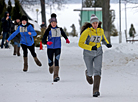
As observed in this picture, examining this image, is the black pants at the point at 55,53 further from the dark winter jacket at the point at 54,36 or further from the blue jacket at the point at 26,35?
the blue jacket at the point at 26,35

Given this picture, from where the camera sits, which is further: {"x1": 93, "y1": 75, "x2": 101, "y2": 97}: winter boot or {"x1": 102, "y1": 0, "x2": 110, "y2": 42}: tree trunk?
{"x1": 102, "y1": 0, "x2": 110, "y2": 42}: tree trunk

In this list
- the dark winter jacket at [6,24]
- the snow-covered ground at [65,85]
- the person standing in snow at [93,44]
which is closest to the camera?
the snow-covered ground at [65,85]

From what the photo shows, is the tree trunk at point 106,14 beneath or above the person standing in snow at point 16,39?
above

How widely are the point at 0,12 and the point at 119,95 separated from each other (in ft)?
52.1

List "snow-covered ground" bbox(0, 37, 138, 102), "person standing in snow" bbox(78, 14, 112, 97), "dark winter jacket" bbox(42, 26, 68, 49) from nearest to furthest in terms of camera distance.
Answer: "snow-covered ground" bbox(0, 37, 138, 102)
"person standing in snow" bbox(78, 14, 112, 97)
"dark winter jacket" bbox(42, 26, 68, 49)

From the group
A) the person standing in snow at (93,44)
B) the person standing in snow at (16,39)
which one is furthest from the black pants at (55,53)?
the person standing in snow at (16,39)

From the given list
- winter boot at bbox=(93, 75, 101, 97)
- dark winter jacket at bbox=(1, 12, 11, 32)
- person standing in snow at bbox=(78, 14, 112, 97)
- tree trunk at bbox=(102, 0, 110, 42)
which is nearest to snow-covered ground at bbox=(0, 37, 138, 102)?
winter boot at bbox=(93, 75, 101, 97)

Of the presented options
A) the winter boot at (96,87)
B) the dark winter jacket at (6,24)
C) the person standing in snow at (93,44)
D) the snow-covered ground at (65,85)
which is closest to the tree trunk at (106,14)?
the dark winter jacket at (6,24)

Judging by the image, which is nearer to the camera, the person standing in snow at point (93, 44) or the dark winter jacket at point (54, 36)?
the person standing in snow at point (93, 44)

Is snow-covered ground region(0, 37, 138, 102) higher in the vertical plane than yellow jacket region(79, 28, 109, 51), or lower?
lower

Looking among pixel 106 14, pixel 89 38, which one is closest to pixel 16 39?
pixel 89 38

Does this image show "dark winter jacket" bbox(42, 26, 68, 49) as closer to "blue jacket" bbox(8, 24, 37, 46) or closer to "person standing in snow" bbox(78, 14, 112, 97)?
"blue jacket" bbox(8, 24, 37, 46)

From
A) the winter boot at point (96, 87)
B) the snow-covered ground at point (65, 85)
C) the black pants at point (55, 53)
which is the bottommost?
the snow-covered ground at point (65, 85)

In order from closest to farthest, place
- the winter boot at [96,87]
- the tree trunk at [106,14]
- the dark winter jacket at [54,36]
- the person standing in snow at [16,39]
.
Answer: the winter boot at [96,87] < the dark winter jacket at [54,36] < the person standing in snow at [16,39] < the tree trunk at [106,14]
